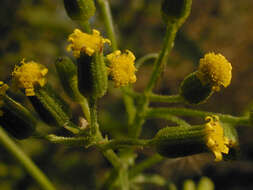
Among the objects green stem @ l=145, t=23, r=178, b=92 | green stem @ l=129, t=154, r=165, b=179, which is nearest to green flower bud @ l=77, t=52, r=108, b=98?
green stem @ l=145, t=23, r=178, b=92

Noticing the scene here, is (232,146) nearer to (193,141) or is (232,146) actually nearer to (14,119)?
(193,141)

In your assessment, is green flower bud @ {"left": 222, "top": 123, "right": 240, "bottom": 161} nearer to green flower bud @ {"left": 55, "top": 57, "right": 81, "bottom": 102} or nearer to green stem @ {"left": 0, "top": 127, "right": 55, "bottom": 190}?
green flower bud @ {"left": 55, "top": 57, "right": 81, "bottom": 102}

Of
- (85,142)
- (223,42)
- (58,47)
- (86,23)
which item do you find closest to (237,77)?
(223,42)

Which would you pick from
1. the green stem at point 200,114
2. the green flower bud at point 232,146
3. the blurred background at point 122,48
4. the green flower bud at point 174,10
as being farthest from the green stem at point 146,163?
the green flower bud at point 174,10

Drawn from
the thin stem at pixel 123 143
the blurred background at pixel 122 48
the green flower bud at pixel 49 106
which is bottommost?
the thin stem at pixel 123 143

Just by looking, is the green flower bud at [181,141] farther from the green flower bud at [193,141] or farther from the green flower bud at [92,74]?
the green flower bud at [92,74]

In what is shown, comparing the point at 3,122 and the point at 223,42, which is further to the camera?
Result: the point at 223,42

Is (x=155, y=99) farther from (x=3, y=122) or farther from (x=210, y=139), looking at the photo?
(x=3, y=122)
